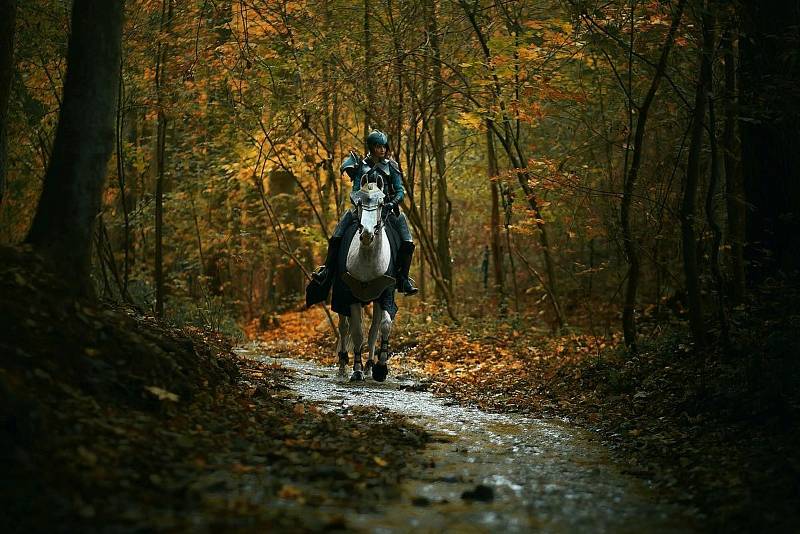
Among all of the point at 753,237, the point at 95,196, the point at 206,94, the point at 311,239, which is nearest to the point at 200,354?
the point at 95,196

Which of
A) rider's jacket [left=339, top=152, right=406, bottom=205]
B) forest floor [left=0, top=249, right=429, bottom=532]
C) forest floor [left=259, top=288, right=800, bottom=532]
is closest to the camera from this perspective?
forest floor [left=0, top=249, right=429, bottom=532]

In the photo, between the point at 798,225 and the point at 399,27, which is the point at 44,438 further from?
the point at 399,27

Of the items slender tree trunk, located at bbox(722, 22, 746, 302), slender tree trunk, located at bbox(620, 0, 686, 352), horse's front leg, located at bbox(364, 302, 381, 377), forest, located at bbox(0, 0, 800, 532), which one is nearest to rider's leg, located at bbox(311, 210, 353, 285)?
horse's front leg, located at bbox(364, 302, 381, 377)

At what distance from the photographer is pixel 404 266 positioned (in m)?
12.0

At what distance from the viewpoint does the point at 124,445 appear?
4.79 meters

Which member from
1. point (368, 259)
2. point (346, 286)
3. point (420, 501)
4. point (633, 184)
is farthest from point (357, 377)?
point (420, 501)

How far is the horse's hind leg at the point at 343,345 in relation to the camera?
1225 cm

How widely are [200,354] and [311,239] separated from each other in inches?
532

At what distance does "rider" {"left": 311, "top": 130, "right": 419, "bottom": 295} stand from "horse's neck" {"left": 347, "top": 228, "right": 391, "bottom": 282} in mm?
383

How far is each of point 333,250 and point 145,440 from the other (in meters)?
7.04

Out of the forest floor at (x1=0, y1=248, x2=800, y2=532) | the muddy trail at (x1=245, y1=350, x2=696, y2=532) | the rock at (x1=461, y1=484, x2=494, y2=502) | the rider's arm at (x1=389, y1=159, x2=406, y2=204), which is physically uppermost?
the rider's arm at (x1=389, y1=159, x2=406, y2=204)

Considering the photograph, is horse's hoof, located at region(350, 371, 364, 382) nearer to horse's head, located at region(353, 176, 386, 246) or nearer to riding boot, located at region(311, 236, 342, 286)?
riding boot, located at region(311, 236, 342, 286)

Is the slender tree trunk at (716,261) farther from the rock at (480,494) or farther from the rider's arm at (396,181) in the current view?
the rock at (480,494)

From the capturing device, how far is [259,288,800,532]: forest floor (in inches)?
201
